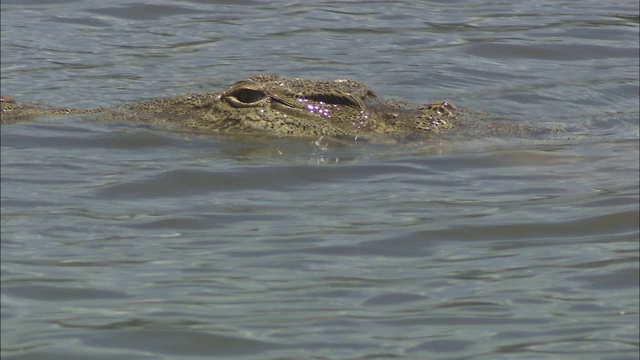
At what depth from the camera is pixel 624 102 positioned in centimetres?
1220

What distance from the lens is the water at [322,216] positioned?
5.78 metres

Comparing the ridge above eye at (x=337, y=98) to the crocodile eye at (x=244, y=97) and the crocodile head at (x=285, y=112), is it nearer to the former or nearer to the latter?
the crocodile head at (x=285, y=112)

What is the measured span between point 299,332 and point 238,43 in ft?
28.4

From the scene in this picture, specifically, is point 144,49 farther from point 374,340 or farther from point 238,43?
point 374,340

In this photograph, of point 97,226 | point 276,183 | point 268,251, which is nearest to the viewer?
point 268,251

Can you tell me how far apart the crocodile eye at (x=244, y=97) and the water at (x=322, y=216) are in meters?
0.46

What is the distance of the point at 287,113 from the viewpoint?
10469mm

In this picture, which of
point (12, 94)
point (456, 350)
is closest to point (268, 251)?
point (456, 350)

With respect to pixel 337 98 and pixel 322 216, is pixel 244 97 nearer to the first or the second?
pixel 337 98

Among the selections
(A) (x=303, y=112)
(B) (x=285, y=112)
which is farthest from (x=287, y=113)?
(A) (x=303, y=112)

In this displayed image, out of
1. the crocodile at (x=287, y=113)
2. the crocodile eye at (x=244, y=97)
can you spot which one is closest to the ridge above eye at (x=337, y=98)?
the crocodile at (x=287, y=113)

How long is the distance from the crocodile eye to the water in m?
0.46

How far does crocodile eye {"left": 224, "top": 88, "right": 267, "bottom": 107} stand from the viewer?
10.5 meters

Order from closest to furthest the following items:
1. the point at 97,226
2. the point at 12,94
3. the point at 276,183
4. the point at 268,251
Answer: the point at 268,251 < the point at 97,226 < the point at 276,183 < the point at 12,94
